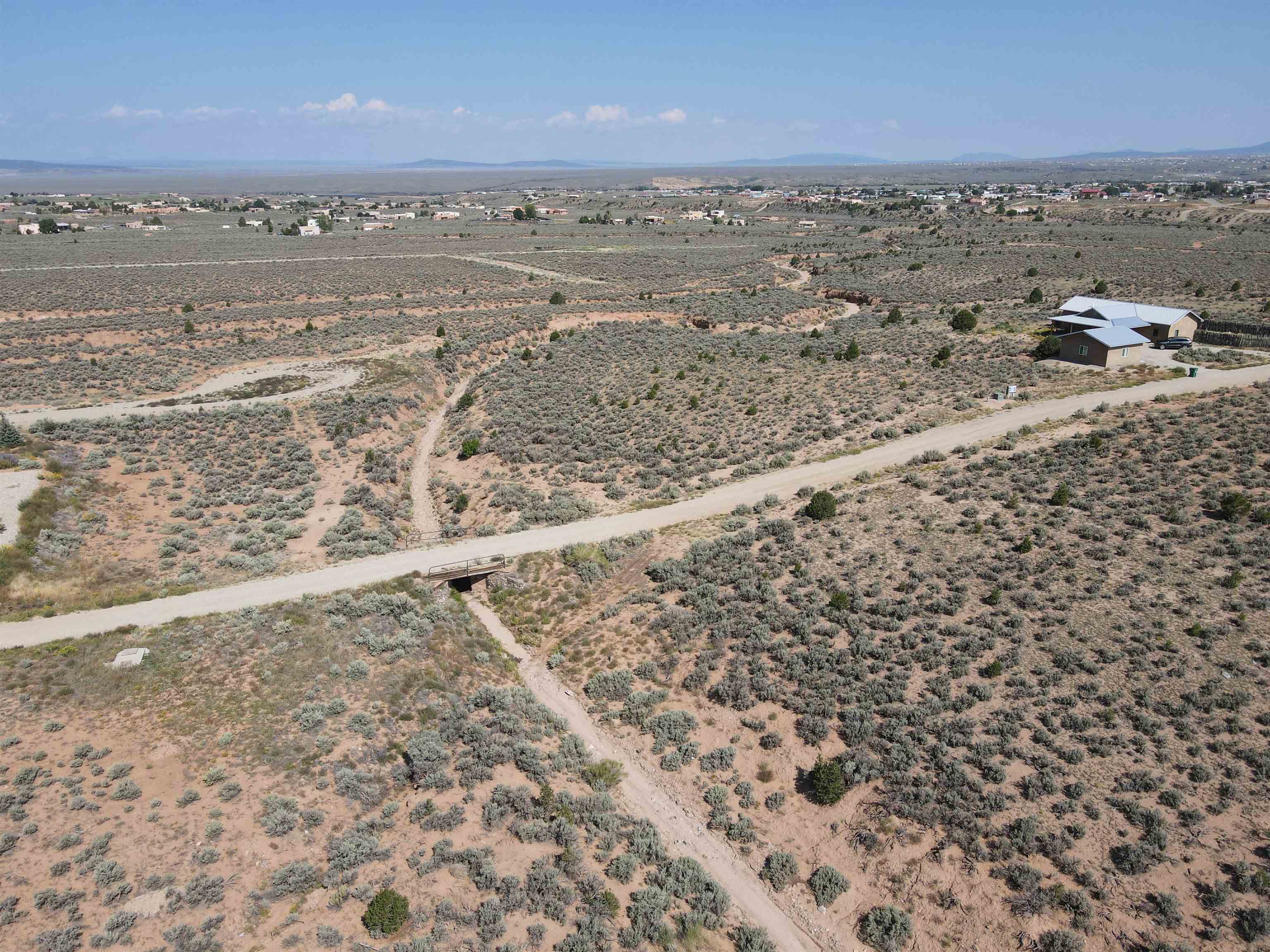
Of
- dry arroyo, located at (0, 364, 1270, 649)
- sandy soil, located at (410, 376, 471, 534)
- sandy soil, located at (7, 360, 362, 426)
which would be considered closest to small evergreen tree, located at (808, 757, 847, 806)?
dry arroyo, located at (0, 364, 1270, 649)

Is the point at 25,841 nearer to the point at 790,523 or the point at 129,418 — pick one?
the point at 790,523

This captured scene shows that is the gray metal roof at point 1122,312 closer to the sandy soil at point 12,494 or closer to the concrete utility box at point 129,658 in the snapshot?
the concrete utility box at point 129,658

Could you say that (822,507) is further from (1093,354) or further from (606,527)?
(1093,354)

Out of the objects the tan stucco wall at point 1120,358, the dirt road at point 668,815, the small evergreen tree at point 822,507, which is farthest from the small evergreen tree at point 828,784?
the tan stucco wall at point 1120,358

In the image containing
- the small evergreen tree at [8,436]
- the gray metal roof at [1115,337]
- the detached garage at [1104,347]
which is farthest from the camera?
the detached garage at [1104,347]

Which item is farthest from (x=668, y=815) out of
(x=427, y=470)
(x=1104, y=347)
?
(x=1104, y=347)

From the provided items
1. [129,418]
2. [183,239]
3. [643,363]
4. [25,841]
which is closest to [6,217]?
[183,239]

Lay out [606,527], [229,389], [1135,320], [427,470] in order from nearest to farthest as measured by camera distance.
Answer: [606,527] → [427,470] → [1135,320] → [229,389]
